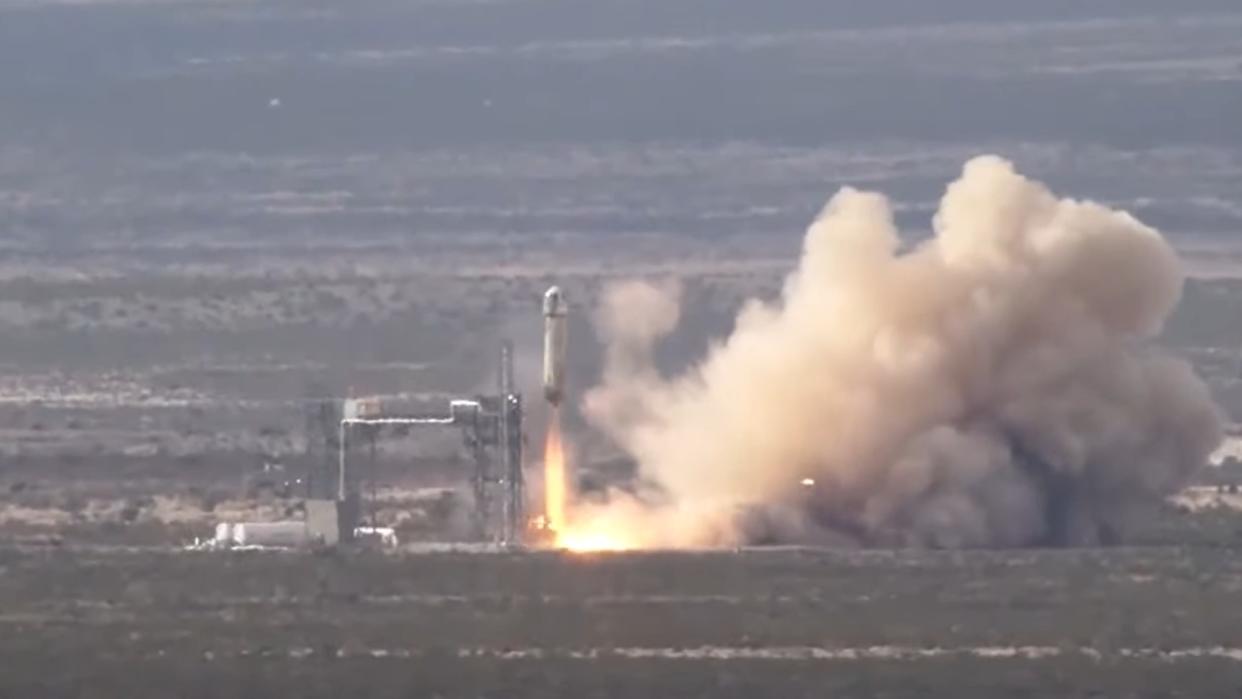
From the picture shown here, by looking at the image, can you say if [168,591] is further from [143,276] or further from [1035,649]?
[143,276]

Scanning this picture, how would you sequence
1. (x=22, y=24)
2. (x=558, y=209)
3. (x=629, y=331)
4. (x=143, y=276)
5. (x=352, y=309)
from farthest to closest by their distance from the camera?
1. (x=22, y=24)
2. (x=558, y=209)
3. (x=143, y=276)
4. (x=352, y=309)
5. (x=629, y=331)

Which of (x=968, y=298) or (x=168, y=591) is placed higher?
(x=968, y=298)

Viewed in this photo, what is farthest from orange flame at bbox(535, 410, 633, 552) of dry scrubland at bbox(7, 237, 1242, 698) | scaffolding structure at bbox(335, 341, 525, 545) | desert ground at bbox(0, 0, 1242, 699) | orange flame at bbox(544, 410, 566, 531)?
dry scrubland at bbox(7, 237, 1242, 698)

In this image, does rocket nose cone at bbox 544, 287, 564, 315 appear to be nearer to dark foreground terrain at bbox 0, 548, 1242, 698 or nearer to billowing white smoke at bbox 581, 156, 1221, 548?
billowing white smoke at bbox 581, 156, 1221, 548

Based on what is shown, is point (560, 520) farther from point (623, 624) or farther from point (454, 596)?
point (623, 624)

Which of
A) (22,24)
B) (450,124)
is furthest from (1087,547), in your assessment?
(22,24)

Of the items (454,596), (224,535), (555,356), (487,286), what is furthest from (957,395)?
(487,286)
